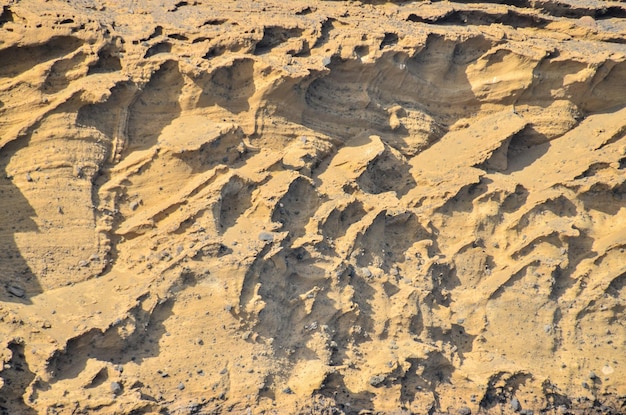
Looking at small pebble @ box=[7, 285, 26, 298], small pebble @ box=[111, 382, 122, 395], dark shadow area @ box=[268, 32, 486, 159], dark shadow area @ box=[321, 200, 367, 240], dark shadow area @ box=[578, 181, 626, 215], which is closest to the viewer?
small pebble @ box=[111, 382, 122, 395]

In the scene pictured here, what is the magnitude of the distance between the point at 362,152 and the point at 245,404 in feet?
11.9

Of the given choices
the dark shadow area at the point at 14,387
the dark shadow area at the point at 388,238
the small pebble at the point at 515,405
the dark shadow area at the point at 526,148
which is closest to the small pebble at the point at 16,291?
the dark shadow area at the point at 14,387

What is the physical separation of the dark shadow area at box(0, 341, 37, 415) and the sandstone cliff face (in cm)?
2

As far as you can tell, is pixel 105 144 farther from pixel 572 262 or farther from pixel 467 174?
pixel 572 262

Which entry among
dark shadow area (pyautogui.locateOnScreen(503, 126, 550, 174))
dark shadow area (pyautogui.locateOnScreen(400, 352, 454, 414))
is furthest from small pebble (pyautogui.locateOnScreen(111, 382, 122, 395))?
dark shadow area (pyautogui.locateOnScreen(503, 126, 550, 174))

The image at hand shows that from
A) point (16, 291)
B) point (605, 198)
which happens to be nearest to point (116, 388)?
point (16, 291)

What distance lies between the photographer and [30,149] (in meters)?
12.1

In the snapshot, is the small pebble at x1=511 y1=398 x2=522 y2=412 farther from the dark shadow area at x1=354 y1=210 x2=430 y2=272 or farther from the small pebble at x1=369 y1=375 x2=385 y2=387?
the dark shadow area at x1=354 y1=210 x2=430 y2=272

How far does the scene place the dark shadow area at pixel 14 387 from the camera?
1098 centimetres

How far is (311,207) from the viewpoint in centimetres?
1308

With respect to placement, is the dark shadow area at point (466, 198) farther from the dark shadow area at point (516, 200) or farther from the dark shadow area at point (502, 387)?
the dark shadow area at point (502, 387)

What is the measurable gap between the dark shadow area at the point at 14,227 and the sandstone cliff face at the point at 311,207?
26 millimetres

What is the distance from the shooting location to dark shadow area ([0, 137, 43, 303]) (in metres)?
11.7

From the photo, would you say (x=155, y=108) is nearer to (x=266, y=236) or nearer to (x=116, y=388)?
(x=266, y=236)
